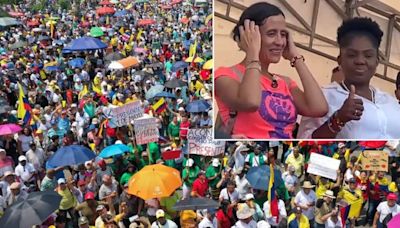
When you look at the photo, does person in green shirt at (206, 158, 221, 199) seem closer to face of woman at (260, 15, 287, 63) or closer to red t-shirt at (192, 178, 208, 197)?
red t-shirt at (192, 178, 208, 197)

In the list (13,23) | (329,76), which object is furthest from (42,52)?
(329,76)

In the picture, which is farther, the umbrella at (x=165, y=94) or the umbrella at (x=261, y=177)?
the umbrella at (x=165, y=94)

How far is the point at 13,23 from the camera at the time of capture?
27.0 meters

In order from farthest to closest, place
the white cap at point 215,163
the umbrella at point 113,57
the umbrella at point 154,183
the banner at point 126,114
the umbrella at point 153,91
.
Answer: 1. the umbrella at point 113,57
2. the umbrella at point 153,91
3. the banner at point 126,114
4. the white cap at point 215,163
5. the umbrella at point 154,183

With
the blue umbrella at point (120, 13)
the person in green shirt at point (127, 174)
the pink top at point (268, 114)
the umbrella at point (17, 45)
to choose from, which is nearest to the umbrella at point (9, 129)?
the person in green shirt at point (127, 174)

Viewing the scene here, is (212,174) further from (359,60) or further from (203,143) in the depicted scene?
(359,60)

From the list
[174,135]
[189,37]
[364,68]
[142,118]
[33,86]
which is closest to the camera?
[364,68]

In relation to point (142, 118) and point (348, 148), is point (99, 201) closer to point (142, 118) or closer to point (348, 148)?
point (142, 118)

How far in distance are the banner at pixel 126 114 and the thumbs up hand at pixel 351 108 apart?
438cm

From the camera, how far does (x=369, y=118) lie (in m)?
7.98

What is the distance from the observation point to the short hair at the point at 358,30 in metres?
7.92

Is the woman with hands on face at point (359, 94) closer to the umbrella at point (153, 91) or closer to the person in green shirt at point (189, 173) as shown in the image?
the person in green shirt at point (189, 173)

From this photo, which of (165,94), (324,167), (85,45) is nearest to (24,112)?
(165,94)

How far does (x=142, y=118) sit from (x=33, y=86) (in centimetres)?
779
